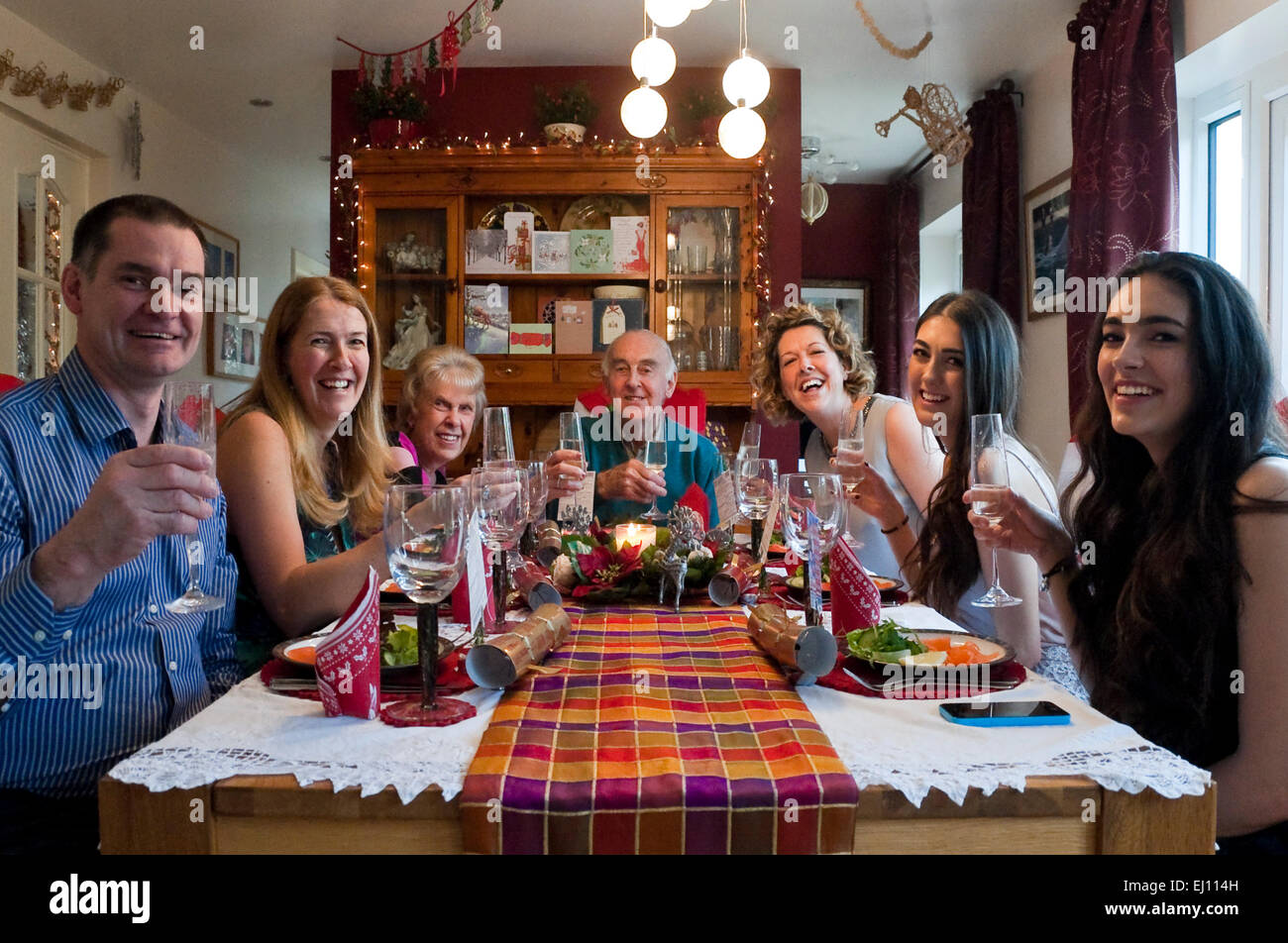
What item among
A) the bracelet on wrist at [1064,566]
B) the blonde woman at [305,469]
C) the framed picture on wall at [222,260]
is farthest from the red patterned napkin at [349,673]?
the framed picture on wall at [222,260]

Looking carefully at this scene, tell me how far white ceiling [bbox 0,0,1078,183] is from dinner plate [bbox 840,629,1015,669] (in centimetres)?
326

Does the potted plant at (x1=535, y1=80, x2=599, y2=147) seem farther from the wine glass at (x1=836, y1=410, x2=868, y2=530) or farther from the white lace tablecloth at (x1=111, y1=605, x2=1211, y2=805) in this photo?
the white lace tablecloth at (x1=111, y1=605, x2=1211, y2=805)

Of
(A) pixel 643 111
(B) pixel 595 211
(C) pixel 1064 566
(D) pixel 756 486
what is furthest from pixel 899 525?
(B) pixel 595 211

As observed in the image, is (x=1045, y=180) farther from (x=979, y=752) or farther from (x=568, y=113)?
(x=979, y=752)

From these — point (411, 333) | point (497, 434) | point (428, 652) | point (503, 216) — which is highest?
point (503, 216)

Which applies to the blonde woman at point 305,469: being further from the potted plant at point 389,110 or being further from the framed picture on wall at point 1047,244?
the framed picture on wall at point 1047,244

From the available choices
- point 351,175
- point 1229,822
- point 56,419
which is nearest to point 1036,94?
point 351,175

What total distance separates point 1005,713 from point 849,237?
21.5ft

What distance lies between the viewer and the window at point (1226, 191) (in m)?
3.67

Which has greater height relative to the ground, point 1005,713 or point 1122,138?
point 1122,138

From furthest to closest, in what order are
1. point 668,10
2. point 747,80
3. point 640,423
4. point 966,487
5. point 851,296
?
point 851,296 → point 640,423 → point 747,80 → point 668,10 → point 966,487

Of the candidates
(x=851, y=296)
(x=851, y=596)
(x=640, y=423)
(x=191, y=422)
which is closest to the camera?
(x=191, y=422)

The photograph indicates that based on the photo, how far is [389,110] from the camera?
4504 mm

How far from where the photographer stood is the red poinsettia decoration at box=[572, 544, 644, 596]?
66.7 inches
